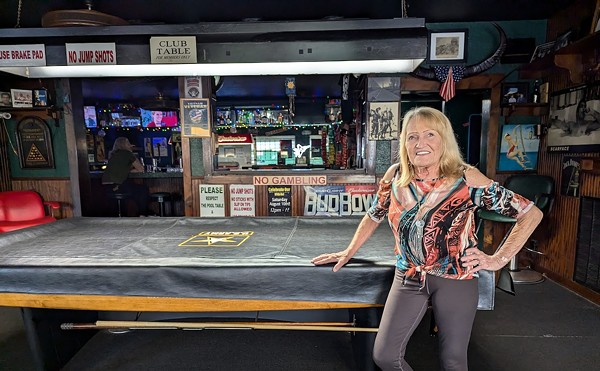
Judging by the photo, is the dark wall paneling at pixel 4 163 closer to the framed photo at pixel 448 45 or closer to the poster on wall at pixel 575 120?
the framed photo at pixel 448 45

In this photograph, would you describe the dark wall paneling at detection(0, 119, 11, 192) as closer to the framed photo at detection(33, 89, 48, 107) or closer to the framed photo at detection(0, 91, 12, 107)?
the framed photo at detection(0, 91, 12, 107)

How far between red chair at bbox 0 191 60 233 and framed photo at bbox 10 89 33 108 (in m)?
1.22

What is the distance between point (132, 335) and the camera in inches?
108

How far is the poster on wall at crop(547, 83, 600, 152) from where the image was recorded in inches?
133

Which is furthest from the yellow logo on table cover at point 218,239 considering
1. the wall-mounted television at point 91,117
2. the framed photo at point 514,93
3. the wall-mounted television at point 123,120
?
the wall-mounted television at point 91,117

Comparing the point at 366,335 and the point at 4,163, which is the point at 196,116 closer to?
the point at 4,163

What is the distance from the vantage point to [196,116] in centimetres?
435

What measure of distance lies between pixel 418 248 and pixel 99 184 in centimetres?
681

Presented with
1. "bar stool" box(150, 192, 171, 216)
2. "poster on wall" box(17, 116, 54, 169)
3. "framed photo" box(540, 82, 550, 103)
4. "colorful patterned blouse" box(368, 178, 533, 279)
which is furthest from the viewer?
"bar stool" box(150, 192, 171, 216)

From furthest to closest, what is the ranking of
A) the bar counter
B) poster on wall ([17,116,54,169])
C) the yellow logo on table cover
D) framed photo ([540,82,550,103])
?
1. the bar counter
2. poster on wall ([17,116,54,169])
3. framed photo ([540,82,550,103])
4. the yellow logo on table cover

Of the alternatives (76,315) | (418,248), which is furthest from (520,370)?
(76,315)

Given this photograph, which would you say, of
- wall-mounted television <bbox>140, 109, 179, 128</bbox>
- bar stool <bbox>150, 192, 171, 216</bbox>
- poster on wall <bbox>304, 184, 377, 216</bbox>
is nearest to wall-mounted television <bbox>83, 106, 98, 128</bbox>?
wall-mounted television <bbox>140, 109, 179, 128</bbox>

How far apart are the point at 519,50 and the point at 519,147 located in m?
1.23

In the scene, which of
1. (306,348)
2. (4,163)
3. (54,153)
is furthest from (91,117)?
(306,348)
